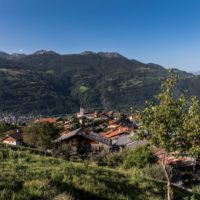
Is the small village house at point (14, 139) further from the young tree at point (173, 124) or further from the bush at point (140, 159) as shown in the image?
the young tree at point (173, 124)

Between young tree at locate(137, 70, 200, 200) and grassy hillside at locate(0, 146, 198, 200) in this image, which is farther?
young tree at locate(137, 70, 200, 200)

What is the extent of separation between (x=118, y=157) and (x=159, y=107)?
99.2 ft

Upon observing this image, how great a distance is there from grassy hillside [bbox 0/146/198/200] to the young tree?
1426 mm

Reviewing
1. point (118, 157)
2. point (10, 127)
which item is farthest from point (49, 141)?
point (10, 127)

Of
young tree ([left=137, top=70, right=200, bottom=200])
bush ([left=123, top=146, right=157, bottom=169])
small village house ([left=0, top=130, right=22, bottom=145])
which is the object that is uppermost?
young tree ([left=137, top=70, right=200, bottom=200])

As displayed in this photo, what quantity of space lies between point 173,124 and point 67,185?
4724mm

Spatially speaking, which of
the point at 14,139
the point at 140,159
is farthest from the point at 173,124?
the point at 14,139

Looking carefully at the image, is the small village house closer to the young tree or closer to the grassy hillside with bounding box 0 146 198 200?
the grassy hillside with bounding box 0 146 198 200

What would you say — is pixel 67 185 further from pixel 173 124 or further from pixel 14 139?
pixel 14 139

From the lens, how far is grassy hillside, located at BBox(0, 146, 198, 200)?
9266mm

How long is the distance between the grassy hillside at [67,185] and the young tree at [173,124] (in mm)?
1426

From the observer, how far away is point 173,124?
1309 centimetres

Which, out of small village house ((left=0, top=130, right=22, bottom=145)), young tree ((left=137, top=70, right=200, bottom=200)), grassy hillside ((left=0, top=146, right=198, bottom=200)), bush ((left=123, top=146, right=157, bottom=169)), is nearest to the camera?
grassy hillside ((left=0, top=146, right=198, bottom=200))

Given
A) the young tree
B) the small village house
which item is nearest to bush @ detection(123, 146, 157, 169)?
the young tree
